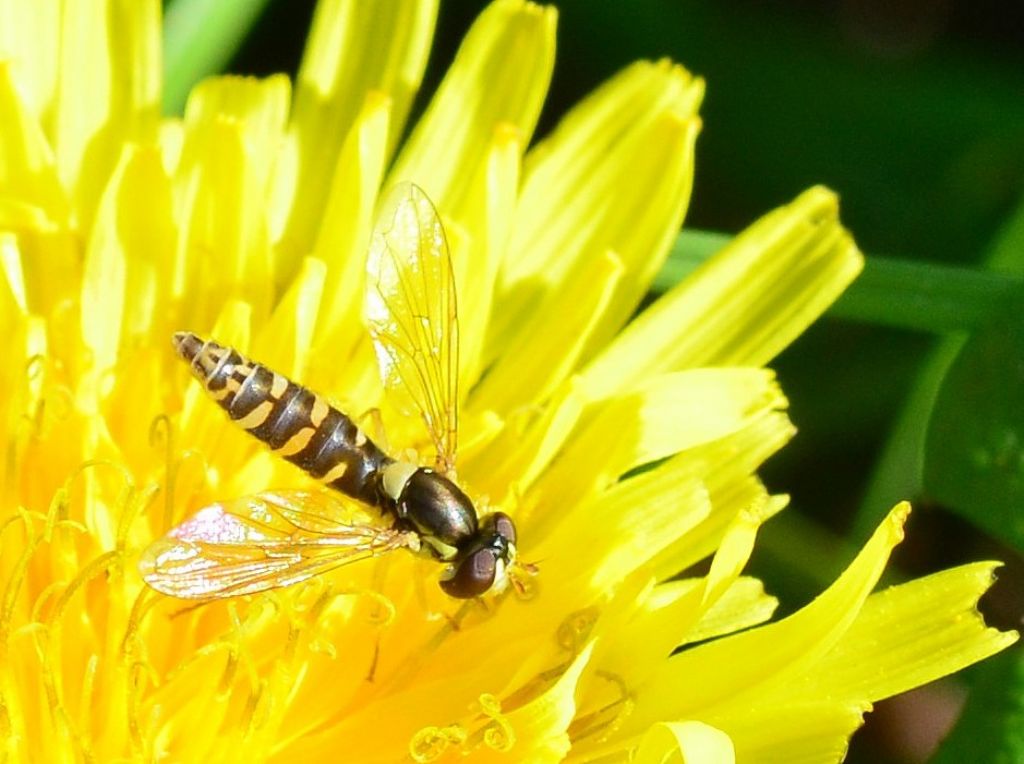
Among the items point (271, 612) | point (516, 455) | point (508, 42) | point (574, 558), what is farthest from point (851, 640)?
point (508, 42)

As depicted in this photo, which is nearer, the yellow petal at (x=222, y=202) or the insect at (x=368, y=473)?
the insect at (x=368, y=473)

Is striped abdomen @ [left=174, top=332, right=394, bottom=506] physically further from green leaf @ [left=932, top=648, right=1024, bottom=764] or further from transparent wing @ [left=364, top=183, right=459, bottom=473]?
green leaf @ [left=932, top=648, right=1024, bottom=764]

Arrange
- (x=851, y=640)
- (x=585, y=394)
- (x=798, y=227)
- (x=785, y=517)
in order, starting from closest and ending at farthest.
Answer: (x=851, y=640) → (x=585, y=394) → (x=798, y=227) → (x=785, y=517)

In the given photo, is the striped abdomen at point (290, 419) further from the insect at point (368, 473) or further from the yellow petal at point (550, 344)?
the yellow petal at point (550, 344)

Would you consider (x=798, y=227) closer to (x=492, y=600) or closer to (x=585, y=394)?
(x=585, y=394)

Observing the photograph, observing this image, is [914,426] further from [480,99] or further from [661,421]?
[480,99]

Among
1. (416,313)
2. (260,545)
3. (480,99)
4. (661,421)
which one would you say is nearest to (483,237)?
(416,313)

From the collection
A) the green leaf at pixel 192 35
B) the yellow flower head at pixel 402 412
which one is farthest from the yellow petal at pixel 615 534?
the green leaf at pixel 192 35
